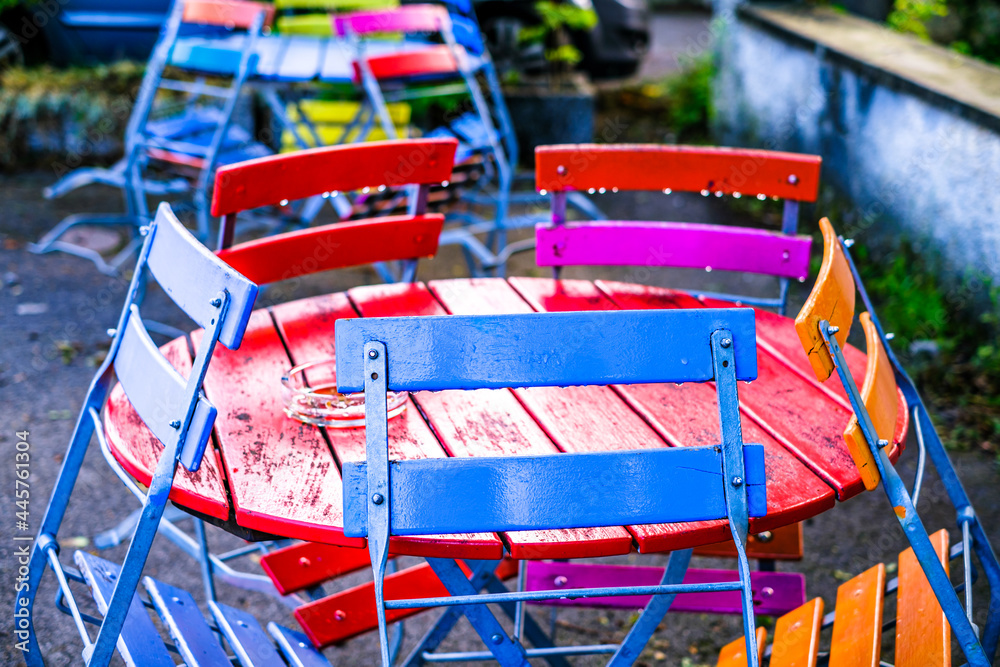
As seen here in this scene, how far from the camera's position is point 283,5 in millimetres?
5949

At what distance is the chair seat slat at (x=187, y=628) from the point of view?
5.24 ft

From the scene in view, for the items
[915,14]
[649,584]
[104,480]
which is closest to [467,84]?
[104,480]

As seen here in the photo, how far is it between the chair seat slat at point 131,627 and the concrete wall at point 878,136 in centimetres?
351

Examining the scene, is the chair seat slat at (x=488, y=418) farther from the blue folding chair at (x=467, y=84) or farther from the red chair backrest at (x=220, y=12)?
the red chair backrest at (x=220, y=12)

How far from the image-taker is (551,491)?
1208 mm

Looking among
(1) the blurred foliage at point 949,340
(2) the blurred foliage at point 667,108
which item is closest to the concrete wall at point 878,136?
(1) the blurred foliage at point 949,340

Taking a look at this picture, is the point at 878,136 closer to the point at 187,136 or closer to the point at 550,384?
the point at 187,136

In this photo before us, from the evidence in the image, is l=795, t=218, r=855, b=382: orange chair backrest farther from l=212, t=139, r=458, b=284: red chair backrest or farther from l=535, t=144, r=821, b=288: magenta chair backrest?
l=212, t=139, r=458, b=284: red chair backrest

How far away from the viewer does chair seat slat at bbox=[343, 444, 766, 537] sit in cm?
119

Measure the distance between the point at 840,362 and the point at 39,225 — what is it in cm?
512

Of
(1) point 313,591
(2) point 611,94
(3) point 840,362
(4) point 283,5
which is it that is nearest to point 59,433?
(1) point 313,591

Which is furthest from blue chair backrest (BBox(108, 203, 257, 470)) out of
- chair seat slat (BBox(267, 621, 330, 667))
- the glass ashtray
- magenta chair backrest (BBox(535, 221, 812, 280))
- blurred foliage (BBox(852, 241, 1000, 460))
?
blurred foliage (BBox(852, 241, 1000, 460))

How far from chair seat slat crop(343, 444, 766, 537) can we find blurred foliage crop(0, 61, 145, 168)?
5.84 meters

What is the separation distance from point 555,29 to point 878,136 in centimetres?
253
